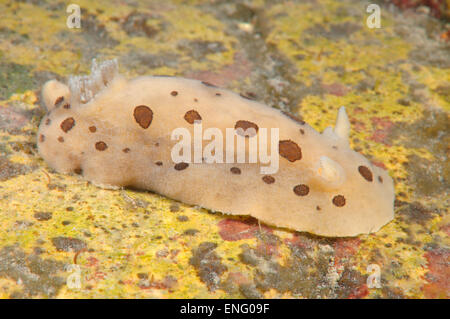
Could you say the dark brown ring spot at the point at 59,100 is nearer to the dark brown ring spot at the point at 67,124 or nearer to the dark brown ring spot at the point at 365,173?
the dark brown ring spot at the point at 67,124

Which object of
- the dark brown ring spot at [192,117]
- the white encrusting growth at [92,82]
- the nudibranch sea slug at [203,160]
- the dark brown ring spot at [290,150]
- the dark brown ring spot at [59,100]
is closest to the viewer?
the nudibranch sea slug at [203,160]

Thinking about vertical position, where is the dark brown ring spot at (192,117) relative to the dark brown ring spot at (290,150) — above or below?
above

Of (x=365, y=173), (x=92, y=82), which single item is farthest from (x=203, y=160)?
(x=365, y=173)

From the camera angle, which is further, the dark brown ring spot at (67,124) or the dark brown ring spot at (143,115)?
the dark brown ring spot at (67,124)

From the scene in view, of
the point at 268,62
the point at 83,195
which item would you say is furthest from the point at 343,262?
the point at 268,62

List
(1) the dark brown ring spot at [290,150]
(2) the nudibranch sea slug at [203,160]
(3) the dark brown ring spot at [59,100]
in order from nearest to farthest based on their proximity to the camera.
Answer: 1. (2) the nudibranch sea slug at [203,160]
2. (1) the dark brown ring spot at [290,150]
3. (3) the dark brown ring spot at [59,100]

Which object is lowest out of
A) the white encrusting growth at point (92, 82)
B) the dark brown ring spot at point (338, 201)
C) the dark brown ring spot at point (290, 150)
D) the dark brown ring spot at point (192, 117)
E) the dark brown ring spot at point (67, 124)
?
the dark brown ring spot at point (338, 201)

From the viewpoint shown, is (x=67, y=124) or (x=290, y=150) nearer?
(x=290, y=150)

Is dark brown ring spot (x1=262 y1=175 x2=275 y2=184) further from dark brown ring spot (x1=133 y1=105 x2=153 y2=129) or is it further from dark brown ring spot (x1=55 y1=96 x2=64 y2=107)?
dark brown ring spot (x1=55 y1=96 x2=64 y2=107)

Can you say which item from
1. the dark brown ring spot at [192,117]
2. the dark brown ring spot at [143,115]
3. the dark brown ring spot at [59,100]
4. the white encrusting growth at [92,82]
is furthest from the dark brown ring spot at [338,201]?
the dark brown ring spot at [59,100]

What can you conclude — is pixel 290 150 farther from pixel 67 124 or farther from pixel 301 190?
pixel 67 124
